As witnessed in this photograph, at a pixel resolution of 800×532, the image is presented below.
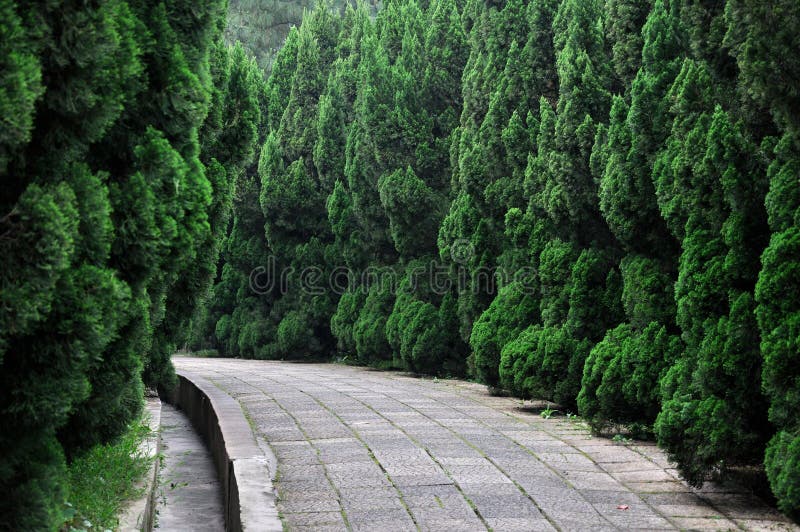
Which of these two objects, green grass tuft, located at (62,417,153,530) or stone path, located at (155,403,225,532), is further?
stone path, located at (155,403,225,532)

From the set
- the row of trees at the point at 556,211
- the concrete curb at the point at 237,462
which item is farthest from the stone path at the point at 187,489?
the row of trees at the point at 556,211

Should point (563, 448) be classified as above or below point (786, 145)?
below

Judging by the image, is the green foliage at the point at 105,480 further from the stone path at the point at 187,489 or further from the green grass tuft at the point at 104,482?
the stone path at the point at 187,489

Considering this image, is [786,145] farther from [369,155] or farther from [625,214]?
[369,155]

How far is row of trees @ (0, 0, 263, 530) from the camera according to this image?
365cm

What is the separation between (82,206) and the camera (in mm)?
4117

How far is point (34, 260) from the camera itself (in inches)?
144

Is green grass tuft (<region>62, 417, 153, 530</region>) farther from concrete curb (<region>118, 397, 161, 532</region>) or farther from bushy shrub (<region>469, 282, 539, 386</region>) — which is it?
bushy shrub (<region>469, 282, 539, 386</region>)

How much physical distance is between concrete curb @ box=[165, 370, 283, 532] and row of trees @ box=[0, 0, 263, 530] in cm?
98

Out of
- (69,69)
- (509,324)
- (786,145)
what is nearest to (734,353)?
(786,145)

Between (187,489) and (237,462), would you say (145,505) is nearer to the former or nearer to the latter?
(237,462)

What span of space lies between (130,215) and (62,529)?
1.76 meters

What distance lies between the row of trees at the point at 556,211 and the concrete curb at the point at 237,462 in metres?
2.86

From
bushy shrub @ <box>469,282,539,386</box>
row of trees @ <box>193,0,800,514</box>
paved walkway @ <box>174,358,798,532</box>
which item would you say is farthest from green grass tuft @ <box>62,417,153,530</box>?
bushy shrub @ <box>469,282,539,386</box>
